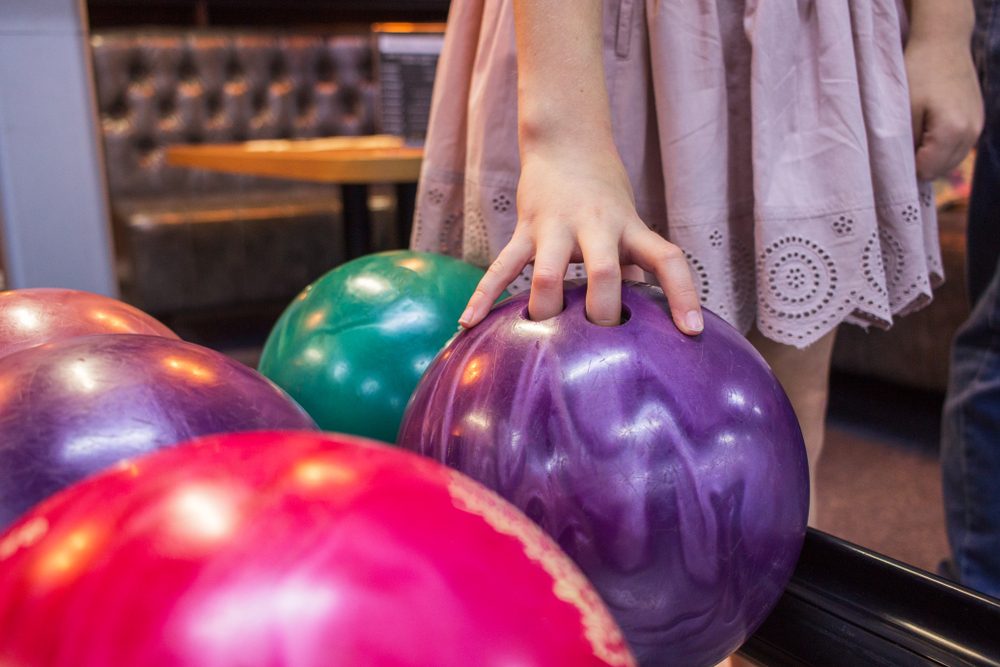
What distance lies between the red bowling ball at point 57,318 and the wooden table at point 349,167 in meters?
1.08

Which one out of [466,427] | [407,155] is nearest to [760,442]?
[466,427]

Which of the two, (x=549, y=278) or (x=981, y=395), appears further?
(x=981, y=395)

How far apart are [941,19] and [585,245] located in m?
0.55

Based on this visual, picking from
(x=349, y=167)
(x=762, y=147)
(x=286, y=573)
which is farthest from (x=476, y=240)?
(x=349, y=167)

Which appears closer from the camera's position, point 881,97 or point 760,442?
point 760,442

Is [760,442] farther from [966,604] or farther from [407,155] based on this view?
[407,155]

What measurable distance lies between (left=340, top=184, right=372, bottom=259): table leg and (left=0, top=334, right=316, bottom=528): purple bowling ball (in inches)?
67.3

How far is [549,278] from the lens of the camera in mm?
584

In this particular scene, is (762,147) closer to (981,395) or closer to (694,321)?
(694,321)

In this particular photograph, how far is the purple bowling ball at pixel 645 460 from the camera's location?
20.2 inches

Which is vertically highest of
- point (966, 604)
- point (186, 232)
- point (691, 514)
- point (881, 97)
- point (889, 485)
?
point (881, 97)

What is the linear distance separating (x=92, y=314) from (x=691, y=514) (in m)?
0.48

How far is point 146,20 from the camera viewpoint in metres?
3.96

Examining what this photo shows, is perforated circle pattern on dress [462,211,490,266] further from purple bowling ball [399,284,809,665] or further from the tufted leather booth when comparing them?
the tufted leather booth
